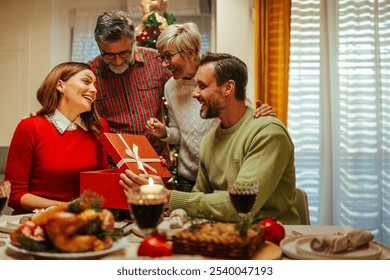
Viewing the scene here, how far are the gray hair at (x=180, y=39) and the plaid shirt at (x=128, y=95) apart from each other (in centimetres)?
25

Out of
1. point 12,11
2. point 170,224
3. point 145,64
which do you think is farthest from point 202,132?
point 12,11

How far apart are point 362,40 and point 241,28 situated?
897mm

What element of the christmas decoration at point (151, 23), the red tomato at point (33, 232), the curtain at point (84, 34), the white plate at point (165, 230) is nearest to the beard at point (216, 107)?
the white plate at point (165, 230)

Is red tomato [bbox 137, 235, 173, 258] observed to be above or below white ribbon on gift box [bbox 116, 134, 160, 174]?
below

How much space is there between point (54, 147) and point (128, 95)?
1.79ft

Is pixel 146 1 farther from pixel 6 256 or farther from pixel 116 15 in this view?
pixel 6 256

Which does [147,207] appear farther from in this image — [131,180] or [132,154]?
[132,154]

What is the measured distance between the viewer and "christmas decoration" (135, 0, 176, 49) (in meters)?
2.88

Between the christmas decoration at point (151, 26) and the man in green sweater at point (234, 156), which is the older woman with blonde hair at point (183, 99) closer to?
the man in green sweater at point (234, 156)

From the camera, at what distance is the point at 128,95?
7.23 ft

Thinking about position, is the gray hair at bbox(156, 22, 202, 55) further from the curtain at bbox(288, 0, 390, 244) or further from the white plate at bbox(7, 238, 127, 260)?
the curtain at bbox(288, 0, 390, 244)

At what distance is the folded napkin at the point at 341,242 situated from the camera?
0.98 metres

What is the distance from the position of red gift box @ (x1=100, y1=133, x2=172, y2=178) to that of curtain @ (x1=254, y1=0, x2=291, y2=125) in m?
1.92

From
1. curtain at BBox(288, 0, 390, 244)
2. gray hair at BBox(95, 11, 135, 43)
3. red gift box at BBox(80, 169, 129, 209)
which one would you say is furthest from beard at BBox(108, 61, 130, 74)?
curtain at BBox(288, 0, 390, 244)
